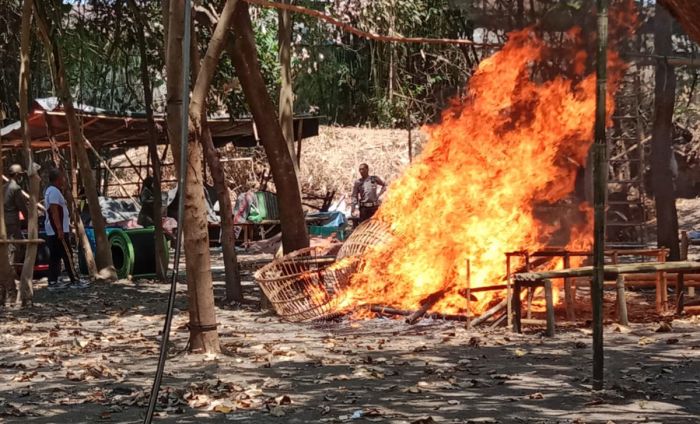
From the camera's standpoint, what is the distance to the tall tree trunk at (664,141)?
14.9 metres

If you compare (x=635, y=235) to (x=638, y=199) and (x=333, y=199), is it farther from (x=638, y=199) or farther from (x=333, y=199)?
(x=333, y=199)

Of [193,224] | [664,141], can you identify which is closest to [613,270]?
[193,224]

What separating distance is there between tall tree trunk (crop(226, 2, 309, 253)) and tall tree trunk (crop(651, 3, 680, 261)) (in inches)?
228

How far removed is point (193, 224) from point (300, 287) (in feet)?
13.5

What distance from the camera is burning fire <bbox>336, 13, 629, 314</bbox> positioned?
11820 mm

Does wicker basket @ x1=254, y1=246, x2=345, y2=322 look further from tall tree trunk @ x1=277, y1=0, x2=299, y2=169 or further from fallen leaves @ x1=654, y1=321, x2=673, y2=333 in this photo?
fallen leaves @ x1=654, y1=321, x2=673, y2=333

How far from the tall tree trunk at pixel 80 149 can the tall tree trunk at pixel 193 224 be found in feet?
23.1

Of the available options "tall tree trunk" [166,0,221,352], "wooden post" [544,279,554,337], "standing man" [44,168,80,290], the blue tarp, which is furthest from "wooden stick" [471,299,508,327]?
the blue tarp

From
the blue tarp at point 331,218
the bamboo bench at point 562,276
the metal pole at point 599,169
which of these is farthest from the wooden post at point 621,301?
the blue tarp at point 331,218

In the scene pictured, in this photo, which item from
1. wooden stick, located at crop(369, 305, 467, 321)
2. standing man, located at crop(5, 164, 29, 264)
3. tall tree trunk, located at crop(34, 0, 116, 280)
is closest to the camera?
wooden stick, located at crop(369, 305, 467, 321)

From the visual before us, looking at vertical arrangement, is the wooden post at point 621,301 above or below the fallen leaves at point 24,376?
above

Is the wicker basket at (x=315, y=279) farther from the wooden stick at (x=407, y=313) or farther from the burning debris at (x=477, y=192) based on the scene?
the wooden stick at (x=407, y=313)

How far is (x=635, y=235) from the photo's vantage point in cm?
2012

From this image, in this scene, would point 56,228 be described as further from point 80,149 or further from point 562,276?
point 562,276
